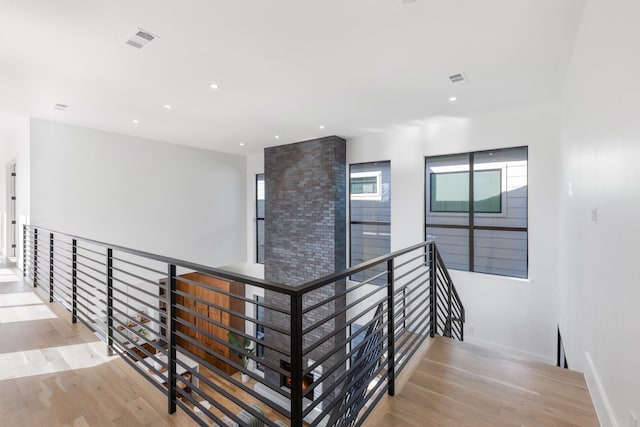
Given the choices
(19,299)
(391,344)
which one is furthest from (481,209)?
(19,299)

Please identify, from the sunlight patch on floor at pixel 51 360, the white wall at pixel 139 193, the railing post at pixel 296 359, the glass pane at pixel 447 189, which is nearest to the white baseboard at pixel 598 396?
the railing post at pixel 296 359

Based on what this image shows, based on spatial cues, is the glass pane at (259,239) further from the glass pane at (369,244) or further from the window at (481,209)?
the window at (481,209)

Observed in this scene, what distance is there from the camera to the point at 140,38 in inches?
107

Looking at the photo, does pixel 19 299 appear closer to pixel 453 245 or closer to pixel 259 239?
pixel 259 239

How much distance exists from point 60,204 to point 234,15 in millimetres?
4967

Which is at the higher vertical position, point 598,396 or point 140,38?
point 140,38

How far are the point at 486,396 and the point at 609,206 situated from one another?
1.38m

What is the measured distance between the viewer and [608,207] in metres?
1.71

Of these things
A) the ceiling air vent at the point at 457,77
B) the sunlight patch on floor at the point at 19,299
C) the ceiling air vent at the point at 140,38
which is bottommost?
the sunlight patch on floor at the point at 19,299

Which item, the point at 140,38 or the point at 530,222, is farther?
the point at 530,222

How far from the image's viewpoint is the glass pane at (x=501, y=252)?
481 cm

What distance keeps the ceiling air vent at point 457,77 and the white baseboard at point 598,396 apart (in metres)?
2.87

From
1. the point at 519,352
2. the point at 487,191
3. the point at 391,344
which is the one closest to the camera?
the point at 391,344

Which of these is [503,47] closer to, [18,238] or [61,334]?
[61,334]
